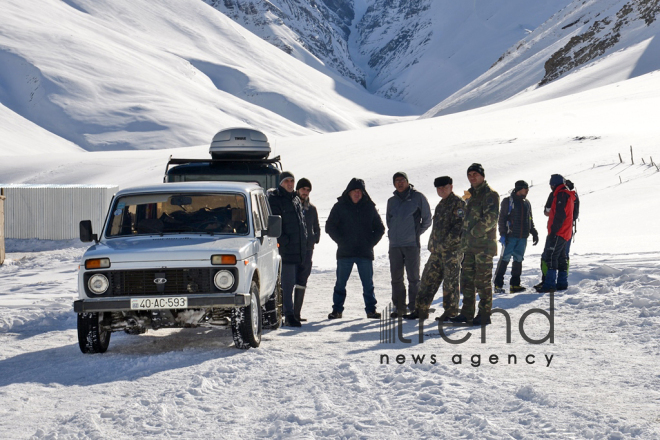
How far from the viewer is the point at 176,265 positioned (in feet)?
23.5

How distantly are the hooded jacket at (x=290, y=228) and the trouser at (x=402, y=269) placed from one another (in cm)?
121

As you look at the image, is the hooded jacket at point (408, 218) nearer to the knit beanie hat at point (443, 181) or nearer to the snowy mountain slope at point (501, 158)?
the knit beanie hat at point (443, 181)

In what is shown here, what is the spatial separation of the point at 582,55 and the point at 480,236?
389 feet

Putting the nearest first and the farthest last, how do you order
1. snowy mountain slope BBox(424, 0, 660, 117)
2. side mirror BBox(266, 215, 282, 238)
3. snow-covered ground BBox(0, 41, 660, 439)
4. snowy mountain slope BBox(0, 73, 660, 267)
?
snow-covered ground BBox(0, 41, 660, 439) < side mirror BBox(266, 215, 282, 238) < snowy mountain slope BBox(0, 73, 660, 267) < snowy mountain slope BBox(424, 0, 660, 117)

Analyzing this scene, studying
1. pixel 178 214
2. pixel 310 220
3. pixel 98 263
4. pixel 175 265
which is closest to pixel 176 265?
pixel 175 265

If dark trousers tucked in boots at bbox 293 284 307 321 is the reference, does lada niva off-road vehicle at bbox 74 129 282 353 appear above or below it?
above

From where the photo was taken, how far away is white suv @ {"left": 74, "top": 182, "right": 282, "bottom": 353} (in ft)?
23.5

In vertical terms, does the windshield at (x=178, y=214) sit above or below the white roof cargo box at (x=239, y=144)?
below

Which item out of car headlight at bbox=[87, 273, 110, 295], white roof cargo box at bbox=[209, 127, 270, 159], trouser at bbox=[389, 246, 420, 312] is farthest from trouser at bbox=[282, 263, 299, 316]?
white roof cargo box at bbox=[209, 127, 270, 159]

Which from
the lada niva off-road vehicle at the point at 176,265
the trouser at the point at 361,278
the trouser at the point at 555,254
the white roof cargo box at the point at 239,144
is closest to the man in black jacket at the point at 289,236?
the trouser at the point at 361,278

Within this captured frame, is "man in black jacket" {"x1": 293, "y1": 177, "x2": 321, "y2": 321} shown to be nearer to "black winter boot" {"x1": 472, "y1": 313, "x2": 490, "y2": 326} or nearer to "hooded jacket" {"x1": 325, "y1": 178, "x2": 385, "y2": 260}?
"hooded jacket" {"x1": 325, "y1": 178, "x2": 385, "y2": 260}

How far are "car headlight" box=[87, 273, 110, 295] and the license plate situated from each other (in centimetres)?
33

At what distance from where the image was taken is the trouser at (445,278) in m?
9.03

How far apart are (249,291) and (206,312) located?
0.48 m
